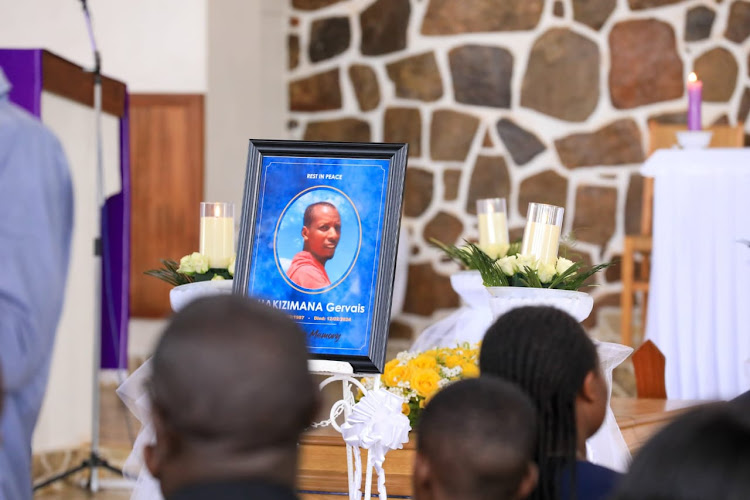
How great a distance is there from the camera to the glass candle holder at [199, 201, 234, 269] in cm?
228

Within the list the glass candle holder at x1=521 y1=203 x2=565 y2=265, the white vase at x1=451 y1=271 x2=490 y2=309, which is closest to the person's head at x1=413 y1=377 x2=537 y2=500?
the glass candle holder at x1=521 y1=203 x2=565 y2=265

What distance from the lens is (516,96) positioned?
21.7 feet

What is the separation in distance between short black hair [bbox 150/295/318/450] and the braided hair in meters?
0.54

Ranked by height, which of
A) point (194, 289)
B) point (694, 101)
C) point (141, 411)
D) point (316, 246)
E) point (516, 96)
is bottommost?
point (141, 411)

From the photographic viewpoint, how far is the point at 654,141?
580cm

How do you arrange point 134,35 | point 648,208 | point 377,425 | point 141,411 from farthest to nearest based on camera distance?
point 134,35 < point 648,208 < point 141,411 < point 377,425

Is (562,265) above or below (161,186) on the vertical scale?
below

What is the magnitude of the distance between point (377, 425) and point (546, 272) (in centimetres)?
62

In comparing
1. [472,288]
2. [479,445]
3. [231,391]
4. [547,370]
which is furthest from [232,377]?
[472,288]

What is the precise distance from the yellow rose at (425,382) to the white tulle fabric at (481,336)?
196 millimetres

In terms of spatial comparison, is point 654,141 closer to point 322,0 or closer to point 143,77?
point 322,0

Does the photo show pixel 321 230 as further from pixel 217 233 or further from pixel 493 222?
pixel 493 222

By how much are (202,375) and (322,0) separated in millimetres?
6395

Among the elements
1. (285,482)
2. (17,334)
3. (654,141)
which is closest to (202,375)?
(285,482)
